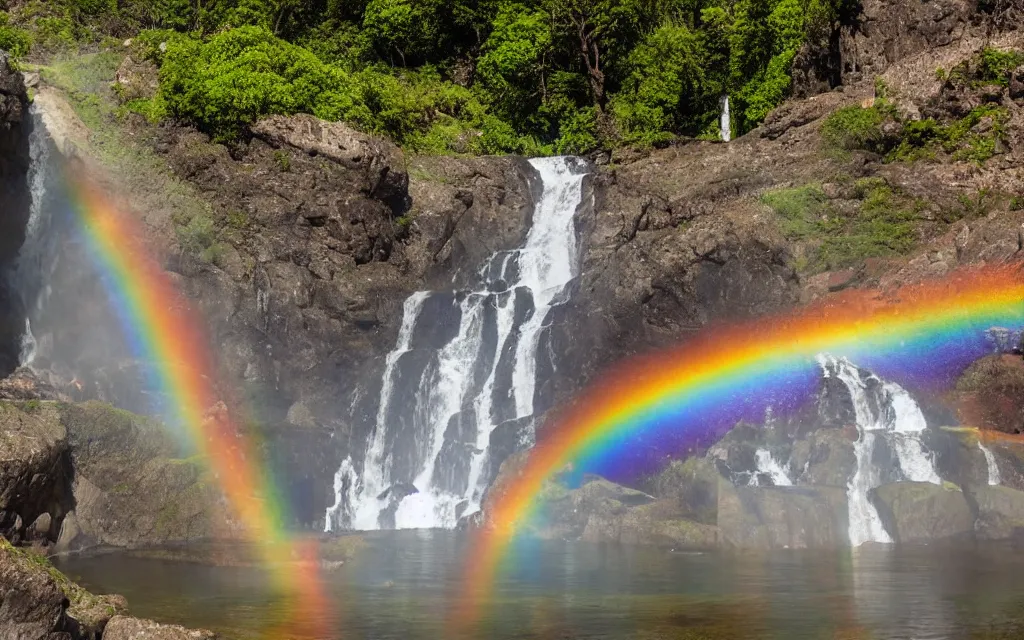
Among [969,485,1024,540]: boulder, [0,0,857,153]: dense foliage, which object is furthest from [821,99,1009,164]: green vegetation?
[969,485,1024,540]: boulder

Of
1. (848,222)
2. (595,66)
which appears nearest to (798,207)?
(848,222)

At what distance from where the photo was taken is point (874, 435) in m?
47.9

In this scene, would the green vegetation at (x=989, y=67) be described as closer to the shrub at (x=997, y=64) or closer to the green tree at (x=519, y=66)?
the shrub at (x=997, y=64)

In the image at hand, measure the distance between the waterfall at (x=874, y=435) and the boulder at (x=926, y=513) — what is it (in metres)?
0.74

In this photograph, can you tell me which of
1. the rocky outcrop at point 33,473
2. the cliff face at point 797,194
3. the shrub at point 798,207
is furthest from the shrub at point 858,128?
the rocky outcrop at point 33,473

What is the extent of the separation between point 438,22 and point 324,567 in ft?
185

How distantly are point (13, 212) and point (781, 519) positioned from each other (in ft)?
122

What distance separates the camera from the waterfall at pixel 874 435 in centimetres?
4553

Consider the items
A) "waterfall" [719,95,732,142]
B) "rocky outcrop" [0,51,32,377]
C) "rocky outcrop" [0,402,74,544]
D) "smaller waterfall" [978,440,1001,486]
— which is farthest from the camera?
"waterfall" [719,95,732,142]

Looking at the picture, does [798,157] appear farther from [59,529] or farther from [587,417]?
[59,529]

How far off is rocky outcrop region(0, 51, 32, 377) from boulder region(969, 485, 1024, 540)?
42.0 metres

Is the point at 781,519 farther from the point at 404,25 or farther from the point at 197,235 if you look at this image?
the point at 404,25

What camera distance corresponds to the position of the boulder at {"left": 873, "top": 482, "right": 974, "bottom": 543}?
43.9 metres

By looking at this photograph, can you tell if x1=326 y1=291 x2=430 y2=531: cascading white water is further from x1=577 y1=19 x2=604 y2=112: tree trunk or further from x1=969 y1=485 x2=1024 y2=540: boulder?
x1=577 y1=19 x2=604 y2=112: tree trunk
